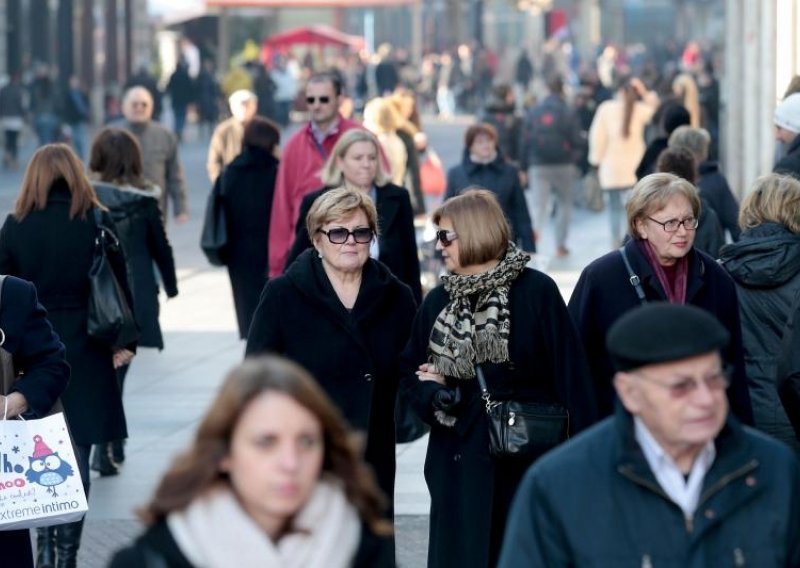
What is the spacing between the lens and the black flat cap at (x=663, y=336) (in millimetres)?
3898

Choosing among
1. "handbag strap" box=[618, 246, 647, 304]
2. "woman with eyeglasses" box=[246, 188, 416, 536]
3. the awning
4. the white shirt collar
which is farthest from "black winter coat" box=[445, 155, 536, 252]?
the awning

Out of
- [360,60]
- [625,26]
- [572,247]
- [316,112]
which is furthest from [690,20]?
[316,112]

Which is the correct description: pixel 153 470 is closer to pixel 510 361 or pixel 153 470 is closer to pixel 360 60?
pixel 510 361

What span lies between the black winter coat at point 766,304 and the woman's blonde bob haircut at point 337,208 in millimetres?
1352

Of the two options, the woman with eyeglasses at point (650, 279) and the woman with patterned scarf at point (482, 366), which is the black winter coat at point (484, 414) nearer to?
the woman with patterned scarf at point (482, 366)

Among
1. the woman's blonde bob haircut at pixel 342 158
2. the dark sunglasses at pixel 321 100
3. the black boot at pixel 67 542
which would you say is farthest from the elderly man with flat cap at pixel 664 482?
the dark sunglasses at pixel 321 100

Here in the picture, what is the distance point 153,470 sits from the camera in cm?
1027

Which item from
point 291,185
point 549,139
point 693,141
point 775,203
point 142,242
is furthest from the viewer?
point 549,139

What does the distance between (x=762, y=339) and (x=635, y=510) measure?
3731 millimetres

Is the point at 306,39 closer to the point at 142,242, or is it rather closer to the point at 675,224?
the point at 142,242

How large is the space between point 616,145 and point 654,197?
1222cm

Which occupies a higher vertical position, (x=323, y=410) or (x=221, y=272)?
(x=323, y=410)

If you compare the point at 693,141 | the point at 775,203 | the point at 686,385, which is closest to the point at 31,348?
the point at 775,203

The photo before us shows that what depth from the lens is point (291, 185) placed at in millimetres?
11164
